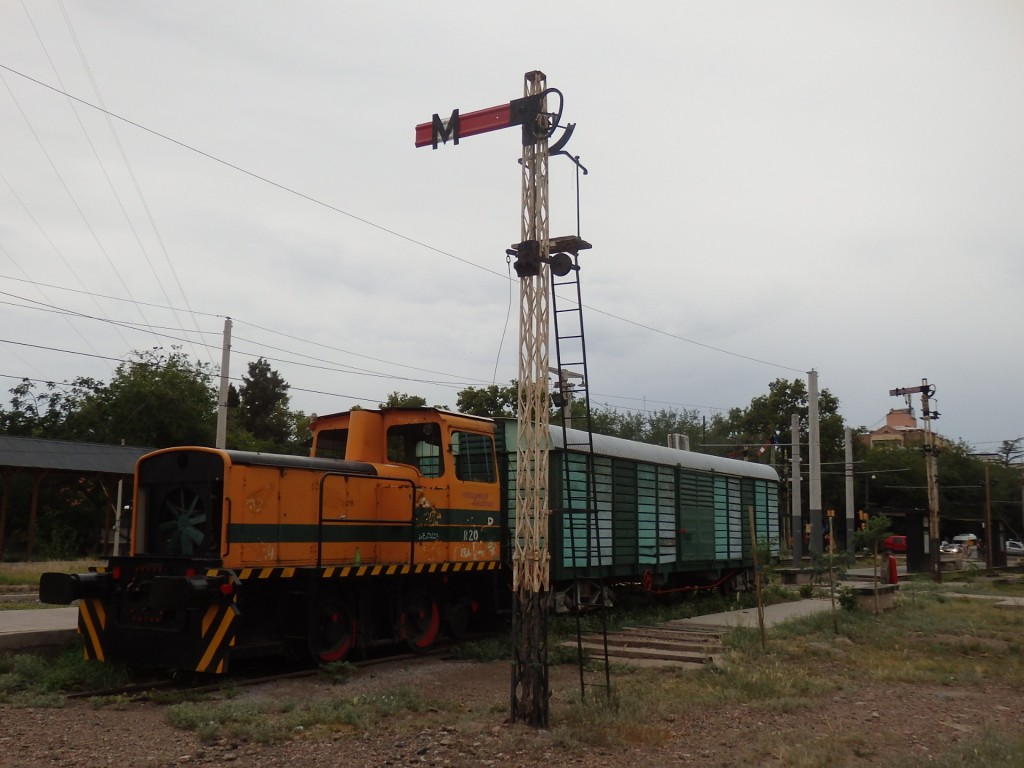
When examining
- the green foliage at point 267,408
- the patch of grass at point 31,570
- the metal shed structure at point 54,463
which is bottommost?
the patch of grass at point 31,570

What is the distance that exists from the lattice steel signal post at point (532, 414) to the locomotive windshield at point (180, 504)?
11.8ft

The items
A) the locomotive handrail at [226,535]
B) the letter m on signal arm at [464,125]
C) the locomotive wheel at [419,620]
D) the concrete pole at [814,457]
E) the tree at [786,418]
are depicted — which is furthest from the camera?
the tree at [786,418]

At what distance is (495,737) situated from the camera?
23.8 feet

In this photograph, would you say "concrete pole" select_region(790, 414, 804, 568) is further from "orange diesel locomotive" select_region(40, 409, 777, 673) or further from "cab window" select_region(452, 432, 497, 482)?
"cab window" select_region(452, 432, 497, 482)

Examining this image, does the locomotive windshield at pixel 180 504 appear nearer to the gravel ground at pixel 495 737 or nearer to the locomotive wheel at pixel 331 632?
the locomotive wheel at pixel 331 632

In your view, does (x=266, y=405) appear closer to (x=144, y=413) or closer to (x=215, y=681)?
(x=144, y=413)

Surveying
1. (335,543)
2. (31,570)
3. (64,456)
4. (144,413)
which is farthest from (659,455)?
(144,413)

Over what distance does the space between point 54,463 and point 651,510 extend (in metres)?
20.1

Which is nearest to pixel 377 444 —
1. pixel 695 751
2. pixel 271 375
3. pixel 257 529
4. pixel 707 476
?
pixel 257 529

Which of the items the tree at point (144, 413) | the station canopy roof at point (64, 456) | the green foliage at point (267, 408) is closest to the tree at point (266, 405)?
the green foliage at point (267, 408)

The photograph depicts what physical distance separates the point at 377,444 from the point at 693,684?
5.18 m

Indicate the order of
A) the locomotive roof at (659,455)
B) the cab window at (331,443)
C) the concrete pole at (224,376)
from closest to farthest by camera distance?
the cab window at (331,443)
the locomotive roof at (659,455)
the concrete pole at (224,376)

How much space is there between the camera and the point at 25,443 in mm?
28641

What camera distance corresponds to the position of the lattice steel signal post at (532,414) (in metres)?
7.70
